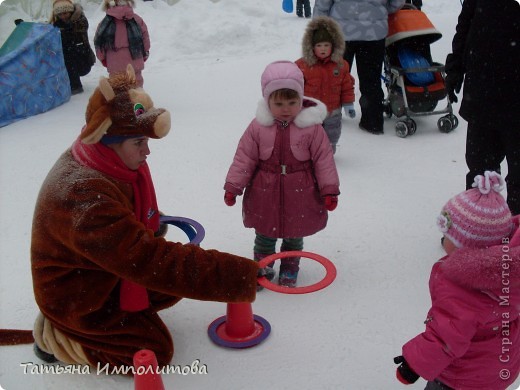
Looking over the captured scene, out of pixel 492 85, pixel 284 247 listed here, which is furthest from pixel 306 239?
pixel 492 85

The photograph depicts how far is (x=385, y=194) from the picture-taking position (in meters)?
4.46

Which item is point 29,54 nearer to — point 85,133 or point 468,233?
point 85,133

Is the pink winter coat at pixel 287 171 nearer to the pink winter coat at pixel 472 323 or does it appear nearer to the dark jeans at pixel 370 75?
the pink winter coat at pixel 472 323

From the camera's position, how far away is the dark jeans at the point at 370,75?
5.69 m

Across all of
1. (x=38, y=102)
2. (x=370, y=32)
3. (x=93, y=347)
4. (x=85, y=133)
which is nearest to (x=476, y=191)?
(x=85, y=133)

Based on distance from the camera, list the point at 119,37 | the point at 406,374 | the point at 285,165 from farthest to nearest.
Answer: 1. the point at 119,37
2. the point at 285,165
3. the point at 406,374

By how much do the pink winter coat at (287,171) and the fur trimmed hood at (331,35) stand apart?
179cm

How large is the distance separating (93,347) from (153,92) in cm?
568

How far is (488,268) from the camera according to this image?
181 centimetres

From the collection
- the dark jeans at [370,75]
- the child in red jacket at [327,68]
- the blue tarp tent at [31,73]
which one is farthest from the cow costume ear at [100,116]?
the blue tarp tent at [31,73]

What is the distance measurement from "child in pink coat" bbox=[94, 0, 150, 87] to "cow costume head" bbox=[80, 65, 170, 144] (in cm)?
426

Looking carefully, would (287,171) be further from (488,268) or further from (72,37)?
(72,37)

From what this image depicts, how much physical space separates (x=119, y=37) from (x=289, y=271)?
4.31m

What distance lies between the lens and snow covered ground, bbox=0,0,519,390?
2633 millimetres
